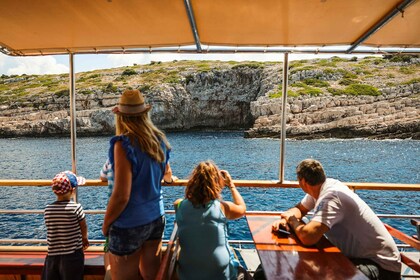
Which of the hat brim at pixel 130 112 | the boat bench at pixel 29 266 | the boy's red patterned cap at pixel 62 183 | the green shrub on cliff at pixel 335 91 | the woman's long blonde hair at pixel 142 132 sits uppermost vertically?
the green shrub on cliff at pixel 335 91

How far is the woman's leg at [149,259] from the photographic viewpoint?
1.66m

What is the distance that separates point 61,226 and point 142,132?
0.96 m

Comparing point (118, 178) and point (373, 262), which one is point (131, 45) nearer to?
point (118, 178)

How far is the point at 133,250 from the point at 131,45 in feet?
7.65

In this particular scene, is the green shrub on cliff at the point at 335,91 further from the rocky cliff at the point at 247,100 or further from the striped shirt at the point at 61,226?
the striped shirt at the point at 61,226

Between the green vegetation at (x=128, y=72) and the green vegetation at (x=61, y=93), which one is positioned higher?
the green vegetation at (x=128, y=72)

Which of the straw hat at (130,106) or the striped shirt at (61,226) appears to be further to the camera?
the striped shirt at (61,226)

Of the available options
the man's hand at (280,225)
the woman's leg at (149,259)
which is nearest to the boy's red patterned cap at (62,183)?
the woman's leg at (149,259)

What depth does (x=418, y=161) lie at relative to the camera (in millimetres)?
41406

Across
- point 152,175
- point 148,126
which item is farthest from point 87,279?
point 148,126

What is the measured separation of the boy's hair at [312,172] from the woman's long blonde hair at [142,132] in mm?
1058

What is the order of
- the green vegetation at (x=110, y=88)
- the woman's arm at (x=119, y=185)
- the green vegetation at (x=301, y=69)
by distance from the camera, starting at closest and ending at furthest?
1. the woman's arm at (x=119, y=185)
2. the green vegetation at (x=110, y=88)
3. the green vegetation at (x=301, y=69)

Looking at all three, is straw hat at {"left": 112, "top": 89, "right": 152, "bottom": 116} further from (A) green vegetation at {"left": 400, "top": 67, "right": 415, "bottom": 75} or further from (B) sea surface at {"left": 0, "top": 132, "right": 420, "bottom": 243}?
(A) green vegetation at {"left": 400, "top": 67, "right": 415, "bottom": 75}

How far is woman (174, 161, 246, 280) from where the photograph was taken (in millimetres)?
1694
